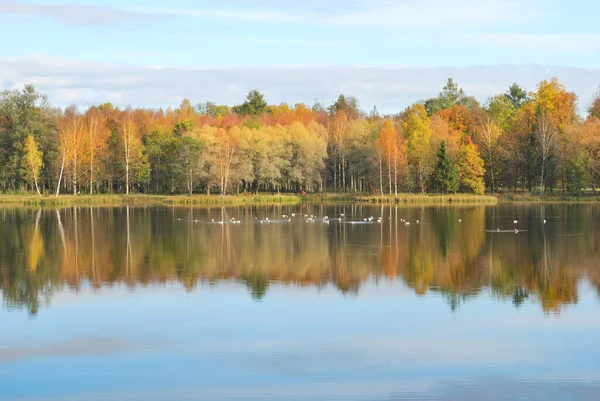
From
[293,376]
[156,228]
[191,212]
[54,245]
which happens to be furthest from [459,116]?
[293,376]

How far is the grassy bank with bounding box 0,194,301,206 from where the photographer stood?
75.1 meters

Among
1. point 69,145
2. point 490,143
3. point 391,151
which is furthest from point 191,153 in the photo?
point 490,143

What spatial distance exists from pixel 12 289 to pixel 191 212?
38.9 metres

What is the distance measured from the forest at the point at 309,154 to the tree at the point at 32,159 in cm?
14

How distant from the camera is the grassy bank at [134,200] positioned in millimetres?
75125

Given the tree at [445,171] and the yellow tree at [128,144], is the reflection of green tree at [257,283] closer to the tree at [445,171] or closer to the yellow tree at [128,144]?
the tree at [445,171]

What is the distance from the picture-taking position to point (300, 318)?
756 inches

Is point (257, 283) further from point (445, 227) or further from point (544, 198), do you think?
point (544, 198)

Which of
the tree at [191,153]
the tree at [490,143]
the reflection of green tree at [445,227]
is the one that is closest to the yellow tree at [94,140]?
the tree at [191,153]

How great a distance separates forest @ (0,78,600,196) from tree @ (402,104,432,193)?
122mm

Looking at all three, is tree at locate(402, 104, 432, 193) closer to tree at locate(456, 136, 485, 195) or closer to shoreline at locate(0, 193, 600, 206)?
tree at locate(456, 136, 485, 195)

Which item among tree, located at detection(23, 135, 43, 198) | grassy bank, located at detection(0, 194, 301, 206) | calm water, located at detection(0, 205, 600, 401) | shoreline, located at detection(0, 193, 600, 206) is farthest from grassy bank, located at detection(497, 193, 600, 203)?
tree, located at detection(23, 135, 43, 198)

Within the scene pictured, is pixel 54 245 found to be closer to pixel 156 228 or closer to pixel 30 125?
pixel 156 228

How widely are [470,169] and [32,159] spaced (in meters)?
42.4
